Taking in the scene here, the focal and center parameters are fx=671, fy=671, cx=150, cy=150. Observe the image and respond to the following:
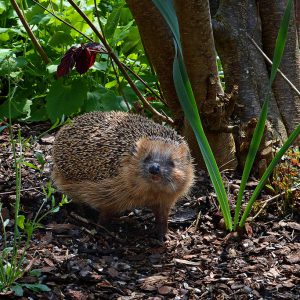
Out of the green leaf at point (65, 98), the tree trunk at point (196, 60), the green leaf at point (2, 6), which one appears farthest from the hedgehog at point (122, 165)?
the green leaf at point (2, 6)

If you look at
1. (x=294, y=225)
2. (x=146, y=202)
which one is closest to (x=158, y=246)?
(x=146, y=202)

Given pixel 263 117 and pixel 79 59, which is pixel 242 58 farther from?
pixel 263 117

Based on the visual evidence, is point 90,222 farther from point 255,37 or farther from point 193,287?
point 255,37

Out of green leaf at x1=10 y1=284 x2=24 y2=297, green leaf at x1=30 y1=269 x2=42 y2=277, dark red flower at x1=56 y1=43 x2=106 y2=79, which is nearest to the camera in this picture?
green leaf at x1=10 y1=284 x2=24 y2=297

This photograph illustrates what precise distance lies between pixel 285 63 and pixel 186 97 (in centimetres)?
243

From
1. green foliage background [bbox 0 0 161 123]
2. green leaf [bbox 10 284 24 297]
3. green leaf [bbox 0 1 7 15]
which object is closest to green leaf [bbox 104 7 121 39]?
green foliage background [bbox 0 0 161 123]

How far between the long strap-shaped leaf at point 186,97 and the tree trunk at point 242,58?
5.20ft

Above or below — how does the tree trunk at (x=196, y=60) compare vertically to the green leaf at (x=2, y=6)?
below

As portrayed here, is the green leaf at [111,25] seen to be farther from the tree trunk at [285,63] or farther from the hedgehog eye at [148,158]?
the hedgehog eye at [148,158]

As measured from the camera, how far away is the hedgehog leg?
201 inches

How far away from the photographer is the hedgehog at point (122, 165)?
5023mm

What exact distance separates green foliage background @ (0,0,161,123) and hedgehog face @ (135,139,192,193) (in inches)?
61.1

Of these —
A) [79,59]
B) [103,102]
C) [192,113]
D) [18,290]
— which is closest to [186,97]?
[192,113]

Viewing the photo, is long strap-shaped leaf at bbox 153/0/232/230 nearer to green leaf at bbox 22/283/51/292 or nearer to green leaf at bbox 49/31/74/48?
green leaf at bbox 22/283/51/292
